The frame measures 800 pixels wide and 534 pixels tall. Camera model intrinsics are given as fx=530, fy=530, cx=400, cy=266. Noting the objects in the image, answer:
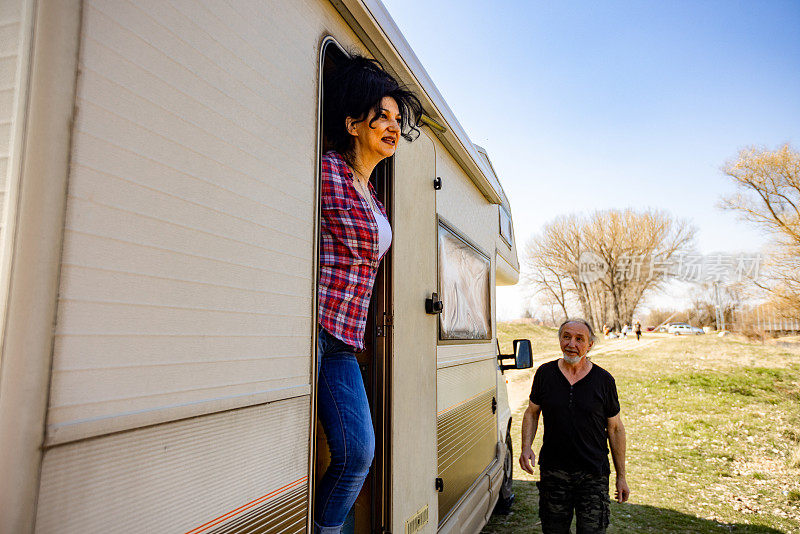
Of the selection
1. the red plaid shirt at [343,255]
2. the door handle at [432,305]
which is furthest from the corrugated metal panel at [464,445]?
the red plaid shirt at [343,255]

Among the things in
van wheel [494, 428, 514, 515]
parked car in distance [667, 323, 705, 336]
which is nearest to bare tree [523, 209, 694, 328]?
parked car in distance [667, 323, 705, 336]

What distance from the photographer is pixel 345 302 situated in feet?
6.24

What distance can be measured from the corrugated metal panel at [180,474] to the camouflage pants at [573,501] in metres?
2.27

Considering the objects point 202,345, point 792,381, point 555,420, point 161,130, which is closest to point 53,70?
point 161,130

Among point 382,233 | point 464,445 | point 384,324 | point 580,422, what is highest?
point 382,233

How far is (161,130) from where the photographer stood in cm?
107

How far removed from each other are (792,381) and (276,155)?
14.2m

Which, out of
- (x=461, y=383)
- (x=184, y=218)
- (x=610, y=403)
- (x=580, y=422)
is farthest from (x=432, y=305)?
(x=184, y=218)

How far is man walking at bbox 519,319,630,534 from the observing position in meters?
3.21

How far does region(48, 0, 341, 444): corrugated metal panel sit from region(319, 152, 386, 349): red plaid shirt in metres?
0.28

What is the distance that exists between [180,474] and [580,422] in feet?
9.01

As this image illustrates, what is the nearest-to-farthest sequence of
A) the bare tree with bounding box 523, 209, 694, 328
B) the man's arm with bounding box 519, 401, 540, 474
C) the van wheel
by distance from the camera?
the man's arm with bounding box 519, 401, 540, 474, the van wheel, the bare tree with bounding box 523, 209, 694, 328

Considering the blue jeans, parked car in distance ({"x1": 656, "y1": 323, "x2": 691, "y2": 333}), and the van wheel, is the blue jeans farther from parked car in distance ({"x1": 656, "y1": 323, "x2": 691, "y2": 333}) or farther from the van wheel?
parked car in distance ({"x1": 656, "y1": 323, "x2": 691, "y2": 333})

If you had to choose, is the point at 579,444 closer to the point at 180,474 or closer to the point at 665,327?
the point at 180,474
